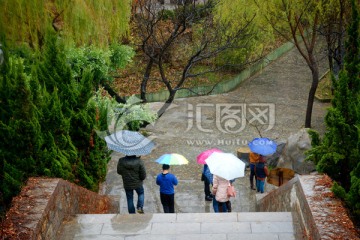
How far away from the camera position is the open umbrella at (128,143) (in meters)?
10.4

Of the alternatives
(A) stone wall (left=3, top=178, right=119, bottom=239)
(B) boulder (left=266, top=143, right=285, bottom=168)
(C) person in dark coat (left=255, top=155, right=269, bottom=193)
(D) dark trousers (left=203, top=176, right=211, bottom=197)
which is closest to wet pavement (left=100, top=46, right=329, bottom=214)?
(D) dark trousers (left=203, top=176, right=211, bottom=197)

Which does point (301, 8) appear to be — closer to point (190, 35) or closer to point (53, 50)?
point (53, 50)

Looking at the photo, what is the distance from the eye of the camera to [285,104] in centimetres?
2397

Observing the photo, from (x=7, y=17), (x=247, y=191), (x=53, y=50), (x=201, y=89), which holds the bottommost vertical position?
(x=247, y=191)

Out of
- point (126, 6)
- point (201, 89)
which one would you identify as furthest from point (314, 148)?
point (201, 89)

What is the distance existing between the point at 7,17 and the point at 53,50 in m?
3.26

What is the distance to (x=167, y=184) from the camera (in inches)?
396

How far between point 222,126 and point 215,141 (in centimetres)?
174

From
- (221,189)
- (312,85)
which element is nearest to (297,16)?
(312,85)

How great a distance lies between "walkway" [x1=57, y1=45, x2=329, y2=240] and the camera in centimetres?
752

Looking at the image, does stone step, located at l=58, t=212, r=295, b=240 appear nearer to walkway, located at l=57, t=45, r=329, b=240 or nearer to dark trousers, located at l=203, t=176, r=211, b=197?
walkway, located at l=57, t=45, r=329, b=240

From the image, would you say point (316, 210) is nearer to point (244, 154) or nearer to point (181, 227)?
point (181, 227)

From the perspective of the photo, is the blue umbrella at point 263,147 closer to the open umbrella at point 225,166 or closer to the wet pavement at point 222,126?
the wet pavement at point 222,126

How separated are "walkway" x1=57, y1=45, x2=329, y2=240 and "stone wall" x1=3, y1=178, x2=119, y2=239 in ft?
1.12
